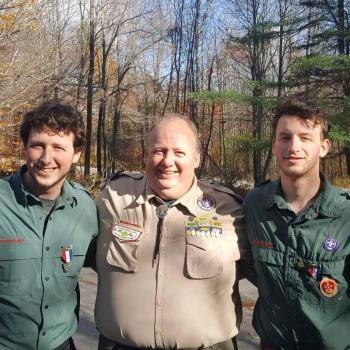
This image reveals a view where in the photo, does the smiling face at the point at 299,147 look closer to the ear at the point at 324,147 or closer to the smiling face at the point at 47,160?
the ear at the point at 324,147

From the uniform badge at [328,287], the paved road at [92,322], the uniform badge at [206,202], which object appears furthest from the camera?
the paved road at [92,322]

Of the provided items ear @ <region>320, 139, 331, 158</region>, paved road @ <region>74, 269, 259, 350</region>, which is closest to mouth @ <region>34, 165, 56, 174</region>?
ear @ <region>320, 139, 331, 158</region>

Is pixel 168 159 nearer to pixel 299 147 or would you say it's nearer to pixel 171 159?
pixel 171 159

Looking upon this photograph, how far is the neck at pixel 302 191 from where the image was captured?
222 cm

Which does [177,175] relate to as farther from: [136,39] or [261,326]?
[136,39]

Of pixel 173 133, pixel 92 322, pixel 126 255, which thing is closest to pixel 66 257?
pixel 126 255

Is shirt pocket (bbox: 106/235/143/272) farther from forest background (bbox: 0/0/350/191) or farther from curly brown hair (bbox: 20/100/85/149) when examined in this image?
forest background (bbox: 0/0/350/191)

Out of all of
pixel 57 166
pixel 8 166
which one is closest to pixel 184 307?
pixel 57 166

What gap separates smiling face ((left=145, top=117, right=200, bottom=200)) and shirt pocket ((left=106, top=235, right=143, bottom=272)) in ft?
0.96

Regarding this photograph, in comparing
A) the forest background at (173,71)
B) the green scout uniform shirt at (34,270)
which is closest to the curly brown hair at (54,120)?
the green scout uniform shirt at (34,270)

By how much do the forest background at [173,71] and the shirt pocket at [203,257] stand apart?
387 inches

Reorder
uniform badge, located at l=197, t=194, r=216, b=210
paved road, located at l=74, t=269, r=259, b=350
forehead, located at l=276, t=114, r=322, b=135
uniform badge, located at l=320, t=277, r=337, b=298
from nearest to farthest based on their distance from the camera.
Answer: uniform badge, located at l=320, t=277, r=337, b=298 → forehead, located at l=276, t=114, r=322, b=135 → uniform badge, located at l=197, t=194, r=216, b=210 → paved road, located at l=74, t=269, r=259, b=350

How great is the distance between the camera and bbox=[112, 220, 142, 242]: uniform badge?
2.34 metres

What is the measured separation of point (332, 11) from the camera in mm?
18328
